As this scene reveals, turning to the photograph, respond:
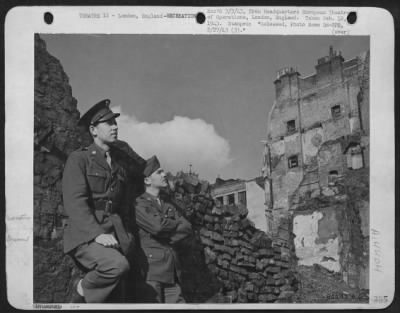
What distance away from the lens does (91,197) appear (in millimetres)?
7234

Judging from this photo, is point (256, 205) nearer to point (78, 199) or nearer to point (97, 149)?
point (97, 149)

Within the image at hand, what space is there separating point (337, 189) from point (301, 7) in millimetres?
1883

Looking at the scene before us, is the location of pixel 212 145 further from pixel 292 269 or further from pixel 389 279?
pixel 389 279

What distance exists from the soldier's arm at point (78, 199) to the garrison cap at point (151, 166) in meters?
0.64

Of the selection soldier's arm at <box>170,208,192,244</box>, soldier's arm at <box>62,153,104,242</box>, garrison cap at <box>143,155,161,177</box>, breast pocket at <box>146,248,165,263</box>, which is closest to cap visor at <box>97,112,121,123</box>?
soldier's arm at <box>62,153,104,242</box>

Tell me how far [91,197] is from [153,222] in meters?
0.66

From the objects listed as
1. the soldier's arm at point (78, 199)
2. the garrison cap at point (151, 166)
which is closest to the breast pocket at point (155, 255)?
the soldier's arm at point (78, 199)

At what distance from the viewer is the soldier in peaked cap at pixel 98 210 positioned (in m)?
7.06

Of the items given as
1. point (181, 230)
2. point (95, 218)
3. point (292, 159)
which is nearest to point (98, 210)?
point (95, 218)

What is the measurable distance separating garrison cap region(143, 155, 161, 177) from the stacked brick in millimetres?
251

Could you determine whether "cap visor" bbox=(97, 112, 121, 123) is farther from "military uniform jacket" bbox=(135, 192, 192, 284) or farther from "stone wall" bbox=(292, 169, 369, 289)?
"stone wall" bbox=(292, 169, 369, 289)

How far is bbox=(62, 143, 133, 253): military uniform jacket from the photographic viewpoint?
7113 millimetres

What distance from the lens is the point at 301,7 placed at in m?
7.40

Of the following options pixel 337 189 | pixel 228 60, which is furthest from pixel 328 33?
pixel 337 189
